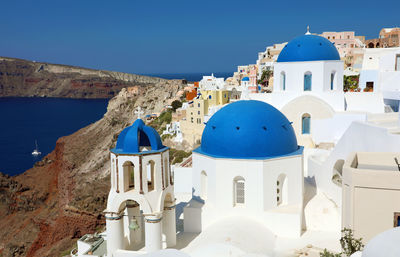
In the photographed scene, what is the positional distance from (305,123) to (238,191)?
32.6ft

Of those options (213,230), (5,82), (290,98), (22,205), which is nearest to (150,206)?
(213,230)

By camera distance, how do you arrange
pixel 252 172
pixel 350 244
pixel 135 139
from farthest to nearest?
pixel 252 172 < pixel 135 139 < pixel 350 244

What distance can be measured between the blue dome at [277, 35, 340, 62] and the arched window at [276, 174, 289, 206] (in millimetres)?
10565

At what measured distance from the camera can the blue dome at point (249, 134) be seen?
12.5 m

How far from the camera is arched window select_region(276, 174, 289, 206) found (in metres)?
12.9

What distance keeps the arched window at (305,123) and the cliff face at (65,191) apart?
14.7 m

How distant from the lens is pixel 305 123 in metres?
21.4

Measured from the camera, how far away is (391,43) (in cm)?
5319

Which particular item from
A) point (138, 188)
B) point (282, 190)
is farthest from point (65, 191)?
point (282, 190)

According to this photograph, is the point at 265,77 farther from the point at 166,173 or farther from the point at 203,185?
the point at 166,173

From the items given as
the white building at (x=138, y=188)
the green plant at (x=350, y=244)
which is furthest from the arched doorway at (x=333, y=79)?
the green plant at (x=350, y=244)

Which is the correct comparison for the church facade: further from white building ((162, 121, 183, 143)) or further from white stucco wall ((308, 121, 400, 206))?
white building ((162, 121, 183, 143))

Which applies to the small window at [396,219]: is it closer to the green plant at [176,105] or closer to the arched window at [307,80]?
the arched window at [307,80]

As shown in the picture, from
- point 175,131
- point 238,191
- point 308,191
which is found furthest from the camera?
point 175,131
